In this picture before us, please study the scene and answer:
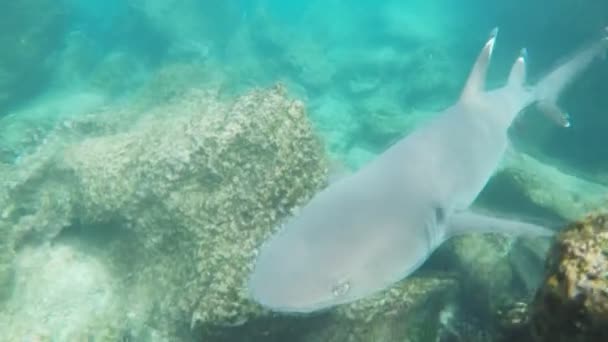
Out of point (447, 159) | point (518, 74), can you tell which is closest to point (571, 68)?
point (518, 74)

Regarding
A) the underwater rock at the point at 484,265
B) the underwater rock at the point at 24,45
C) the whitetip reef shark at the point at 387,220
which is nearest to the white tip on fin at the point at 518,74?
the whitetip reef shark at the point at 387,220

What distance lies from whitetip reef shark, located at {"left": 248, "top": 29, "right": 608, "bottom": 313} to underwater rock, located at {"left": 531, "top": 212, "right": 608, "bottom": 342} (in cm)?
60

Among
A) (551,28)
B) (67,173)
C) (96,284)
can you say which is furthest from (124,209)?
(551,28)

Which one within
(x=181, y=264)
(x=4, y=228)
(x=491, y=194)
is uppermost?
(x=4, y=228)

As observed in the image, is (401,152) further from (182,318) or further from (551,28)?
(551,28)

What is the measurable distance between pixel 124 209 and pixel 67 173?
5.20ft

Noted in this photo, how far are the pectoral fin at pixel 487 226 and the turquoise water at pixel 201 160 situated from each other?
541mm

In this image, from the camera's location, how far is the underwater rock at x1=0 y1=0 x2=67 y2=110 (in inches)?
600

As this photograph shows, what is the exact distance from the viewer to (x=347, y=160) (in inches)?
455

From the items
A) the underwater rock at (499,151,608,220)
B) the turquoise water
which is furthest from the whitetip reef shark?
the underwater rock at (499,151,608,220)

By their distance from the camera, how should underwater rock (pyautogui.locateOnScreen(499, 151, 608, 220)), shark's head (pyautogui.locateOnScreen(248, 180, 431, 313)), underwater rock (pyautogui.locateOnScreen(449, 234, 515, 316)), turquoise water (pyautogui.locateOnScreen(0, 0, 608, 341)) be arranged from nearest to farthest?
shark's head (pyautogui.locateOnScreen(248, 180, 431, 313))
turquoise water (pyautogui.locateOnScreen(0, 0, 608, 341))
underwater rock (pyautogui.locateOnScreen(449, 234, 515, 316))
underwater rock (pyautogui.locateOnScreen(499, 151, 608, 220))

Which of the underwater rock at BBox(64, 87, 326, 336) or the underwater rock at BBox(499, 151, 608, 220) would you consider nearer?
the underwater rock at BBox(64, 87, 326, 336)

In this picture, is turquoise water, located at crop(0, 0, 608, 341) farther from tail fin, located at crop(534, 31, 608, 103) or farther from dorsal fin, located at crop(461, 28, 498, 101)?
tail fin, located at crop(534, 31, 608, 103)

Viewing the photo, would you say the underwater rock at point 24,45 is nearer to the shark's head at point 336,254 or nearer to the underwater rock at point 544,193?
the underwater rock at point 544,193
